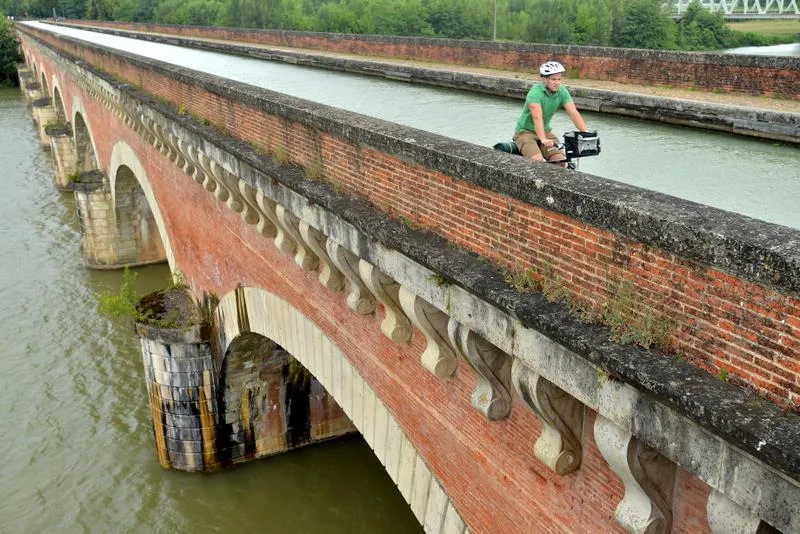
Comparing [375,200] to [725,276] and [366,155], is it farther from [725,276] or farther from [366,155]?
[725,276]

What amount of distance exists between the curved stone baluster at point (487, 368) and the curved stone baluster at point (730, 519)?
152 cm

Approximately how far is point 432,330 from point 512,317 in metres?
1.08

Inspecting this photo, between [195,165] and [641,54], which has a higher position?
[641,54]

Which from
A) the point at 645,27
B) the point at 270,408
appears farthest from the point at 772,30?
the point at 270,408

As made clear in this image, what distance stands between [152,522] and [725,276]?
10.2 metres

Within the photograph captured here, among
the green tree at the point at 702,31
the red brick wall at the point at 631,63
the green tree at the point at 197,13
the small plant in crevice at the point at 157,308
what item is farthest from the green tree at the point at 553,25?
the small plant in crevice at the point at 157,308

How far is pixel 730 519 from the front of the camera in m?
2.89

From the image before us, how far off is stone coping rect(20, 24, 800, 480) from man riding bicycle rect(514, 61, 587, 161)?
1.08 metres

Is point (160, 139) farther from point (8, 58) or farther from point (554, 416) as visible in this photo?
point (8, 58)

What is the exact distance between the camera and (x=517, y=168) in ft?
13.3

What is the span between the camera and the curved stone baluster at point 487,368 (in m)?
4.34

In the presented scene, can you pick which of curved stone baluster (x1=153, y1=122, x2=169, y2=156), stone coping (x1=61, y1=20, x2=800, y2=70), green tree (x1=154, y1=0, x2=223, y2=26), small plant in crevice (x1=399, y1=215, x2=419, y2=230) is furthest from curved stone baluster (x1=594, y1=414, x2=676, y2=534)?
green tree (x1=154, y1=0, x2=223, y2=26)

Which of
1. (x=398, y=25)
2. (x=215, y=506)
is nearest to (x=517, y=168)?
(x=215, y=506)

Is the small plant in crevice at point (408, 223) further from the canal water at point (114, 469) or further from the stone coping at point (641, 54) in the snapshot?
the canal water at point (114, 469)
